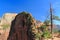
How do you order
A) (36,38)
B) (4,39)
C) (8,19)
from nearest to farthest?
(36,38)
(4,39)
(8,19)

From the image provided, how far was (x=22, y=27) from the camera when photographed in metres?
26.1

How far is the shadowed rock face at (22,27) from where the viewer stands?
2497cm

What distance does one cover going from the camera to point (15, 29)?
90.5ft

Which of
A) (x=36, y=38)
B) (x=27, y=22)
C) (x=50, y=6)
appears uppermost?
(x=50, y=6)

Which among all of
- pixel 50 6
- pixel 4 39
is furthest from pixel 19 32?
pixel 4 39

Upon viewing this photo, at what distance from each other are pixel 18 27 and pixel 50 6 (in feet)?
14.3

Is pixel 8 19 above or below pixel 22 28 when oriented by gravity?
above

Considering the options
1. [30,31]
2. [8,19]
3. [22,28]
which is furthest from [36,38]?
[8,19]

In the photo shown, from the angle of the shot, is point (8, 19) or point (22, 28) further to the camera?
point (8, 19)

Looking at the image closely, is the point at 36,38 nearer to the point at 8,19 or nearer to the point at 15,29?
the point at 15,29

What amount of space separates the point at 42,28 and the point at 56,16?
327 cm

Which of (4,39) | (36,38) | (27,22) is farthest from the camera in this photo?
(4,39)

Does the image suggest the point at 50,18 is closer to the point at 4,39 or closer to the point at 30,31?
the point at 30,31

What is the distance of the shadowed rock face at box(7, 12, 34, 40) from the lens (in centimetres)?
2497
